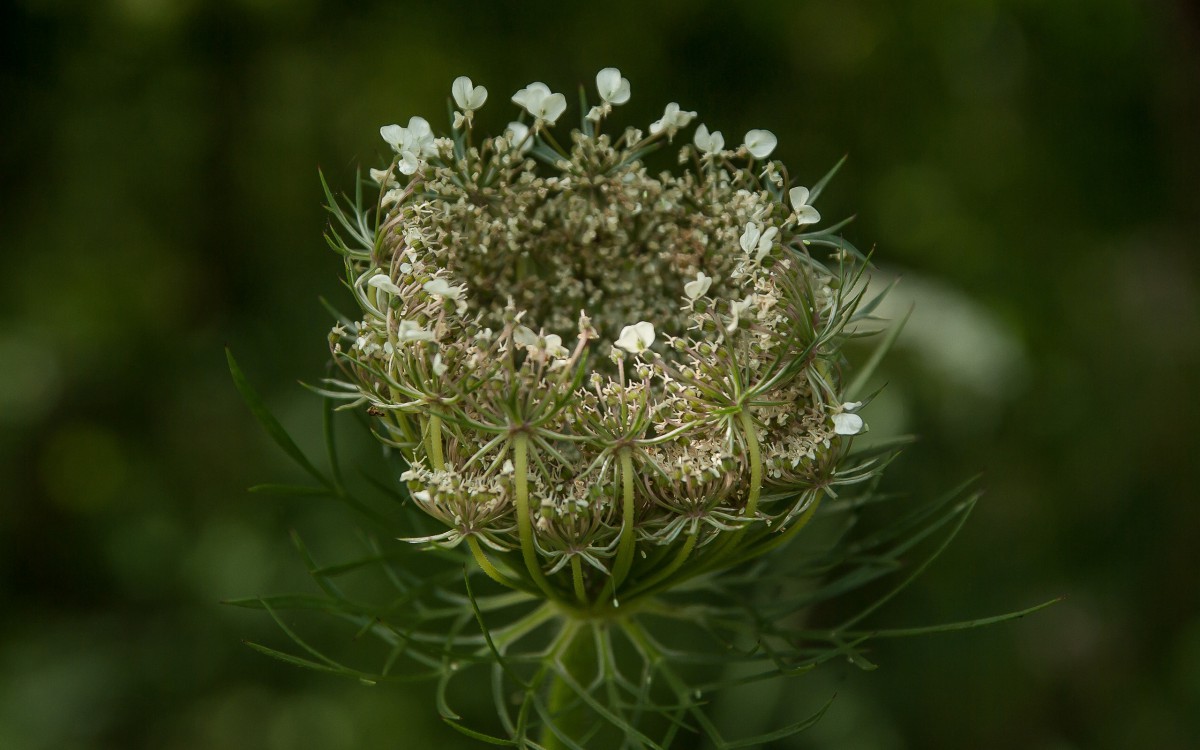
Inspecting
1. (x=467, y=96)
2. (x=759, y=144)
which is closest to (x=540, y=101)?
(x=467, y=96)

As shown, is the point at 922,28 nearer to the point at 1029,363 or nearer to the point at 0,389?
the point at 1029,363

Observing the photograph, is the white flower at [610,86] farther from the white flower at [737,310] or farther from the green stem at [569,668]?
the green stem at [569,668]

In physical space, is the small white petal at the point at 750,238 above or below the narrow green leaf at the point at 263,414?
above

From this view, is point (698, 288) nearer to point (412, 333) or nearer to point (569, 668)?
point (412, 333)

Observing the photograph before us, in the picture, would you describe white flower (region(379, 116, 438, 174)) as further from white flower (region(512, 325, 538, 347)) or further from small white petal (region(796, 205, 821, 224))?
small white petal (region(796, 205, 821, 224))

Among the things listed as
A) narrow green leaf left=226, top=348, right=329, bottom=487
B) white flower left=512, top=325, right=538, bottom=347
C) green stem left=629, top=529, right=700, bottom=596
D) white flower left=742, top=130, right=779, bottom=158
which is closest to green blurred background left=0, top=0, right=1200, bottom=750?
narrow green leaf left=226, top=348, right=329, bottom=487

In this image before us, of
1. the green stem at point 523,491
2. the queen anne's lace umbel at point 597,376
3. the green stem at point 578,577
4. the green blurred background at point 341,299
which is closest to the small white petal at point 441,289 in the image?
the queen anne's lace umbel at point 597,376

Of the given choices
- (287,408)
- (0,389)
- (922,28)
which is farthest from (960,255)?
(0,389)
